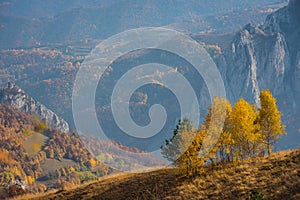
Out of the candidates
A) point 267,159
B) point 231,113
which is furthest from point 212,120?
point 267,159

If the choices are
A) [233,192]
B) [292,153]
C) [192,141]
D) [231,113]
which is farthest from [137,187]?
[292,153]

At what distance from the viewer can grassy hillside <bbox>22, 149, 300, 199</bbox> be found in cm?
4691

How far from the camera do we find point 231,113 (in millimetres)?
63188

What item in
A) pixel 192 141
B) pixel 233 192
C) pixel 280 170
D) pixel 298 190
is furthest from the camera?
pixel 192 141

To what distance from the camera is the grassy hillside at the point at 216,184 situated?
154 feet

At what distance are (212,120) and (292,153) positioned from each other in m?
12.8

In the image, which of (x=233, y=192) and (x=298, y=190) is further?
(x=233, y=192)

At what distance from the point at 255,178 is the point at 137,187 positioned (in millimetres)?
16928

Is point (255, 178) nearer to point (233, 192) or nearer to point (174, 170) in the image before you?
point (233, 192)

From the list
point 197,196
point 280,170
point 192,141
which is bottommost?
point 197,196

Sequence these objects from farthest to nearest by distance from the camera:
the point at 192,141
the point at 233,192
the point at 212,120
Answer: the point at 212,120, the point at 192,141, the point at 233,192

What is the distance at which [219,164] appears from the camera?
60.4 m

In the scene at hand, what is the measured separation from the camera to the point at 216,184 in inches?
2007

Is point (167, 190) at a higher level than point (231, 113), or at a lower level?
lower
